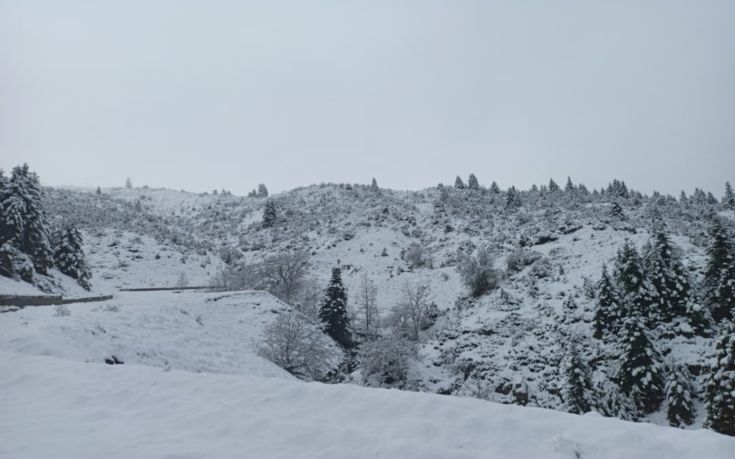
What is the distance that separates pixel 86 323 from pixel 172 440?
35.7 ft

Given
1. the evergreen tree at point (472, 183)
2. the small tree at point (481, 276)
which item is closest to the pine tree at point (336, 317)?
the small tree at point (481, 276)

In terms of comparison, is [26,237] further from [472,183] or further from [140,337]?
[472,183]

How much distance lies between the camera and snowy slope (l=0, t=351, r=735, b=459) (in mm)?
5152

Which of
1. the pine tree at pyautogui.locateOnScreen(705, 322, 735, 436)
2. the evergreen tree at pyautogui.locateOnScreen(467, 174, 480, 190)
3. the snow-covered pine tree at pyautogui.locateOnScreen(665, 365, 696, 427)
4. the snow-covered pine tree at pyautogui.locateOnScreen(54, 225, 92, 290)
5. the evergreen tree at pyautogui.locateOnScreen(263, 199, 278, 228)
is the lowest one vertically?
the snow-covered pine tree at pyautogui.locateOnScreen(665, 365, 696, 427)

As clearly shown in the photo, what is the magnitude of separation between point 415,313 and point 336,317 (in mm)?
7745

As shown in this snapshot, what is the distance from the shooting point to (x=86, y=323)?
569 inches

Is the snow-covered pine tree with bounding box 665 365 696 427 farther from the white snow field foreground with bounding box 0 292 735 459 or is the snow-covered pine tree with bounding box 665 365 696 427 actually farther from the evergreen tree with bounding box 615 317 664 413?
the white snow field foreground with bounding box 0 292 735 459

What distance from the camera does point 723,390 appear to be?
1817 centimetres

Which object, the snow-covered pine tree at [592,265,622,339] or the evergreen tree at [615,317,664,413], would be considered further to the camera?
the snow-covered pine tree at [592,265,622,339]

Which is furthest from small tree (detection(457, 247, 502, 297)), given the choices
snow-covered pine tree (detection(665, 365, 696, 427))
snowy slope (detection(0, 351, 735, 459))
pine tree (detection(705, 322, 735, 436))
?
snowy slope (detection(0, 351, 735, 459))

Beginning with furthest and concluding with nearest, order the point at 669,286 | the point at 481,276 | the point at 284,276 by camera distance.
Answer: the point at 284,276 → the point at 481,276 → the point at 669,286

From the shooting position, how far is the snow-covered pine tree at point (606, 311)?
27.7m

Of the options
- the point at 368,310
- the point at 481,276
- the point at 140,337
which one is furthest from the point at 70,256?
the point at 481,276

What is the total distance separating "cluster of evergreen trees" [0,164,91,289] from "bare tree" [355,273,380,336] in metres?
24.3
